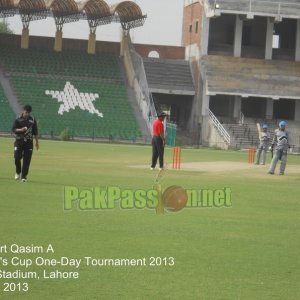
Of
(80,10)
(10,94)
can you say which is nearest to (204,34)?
(80,10)

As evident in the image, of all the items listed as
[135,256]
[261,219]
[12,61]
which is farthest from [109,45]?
[135,256]

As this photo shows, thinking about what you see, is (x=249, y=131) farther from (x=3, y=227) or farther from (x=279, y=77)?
(x=3, y=227)

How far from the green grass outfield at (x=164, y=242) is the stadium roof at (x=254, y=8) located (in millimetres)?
47441

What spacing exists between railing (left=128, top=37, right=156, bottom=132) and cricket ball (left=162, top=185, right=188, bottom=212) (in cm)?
4750

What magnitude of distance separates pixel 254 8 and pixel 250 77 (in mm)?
4903

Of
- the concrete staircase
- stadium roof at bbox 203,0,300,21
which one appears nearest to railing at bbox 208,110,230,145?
stadium roof at bbox 203,0,300,21

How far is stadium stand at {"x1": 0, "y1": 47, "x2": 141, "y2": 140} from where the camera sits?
65.8m

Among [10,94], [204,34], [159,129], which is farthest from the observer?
[204,34]

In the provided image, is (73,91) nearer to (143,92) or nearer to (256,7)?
(143,92)

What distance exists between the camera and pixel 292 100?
76.4m

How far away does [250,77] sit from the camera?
236 feet

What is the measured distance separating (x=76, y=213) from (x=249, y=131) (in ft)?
165

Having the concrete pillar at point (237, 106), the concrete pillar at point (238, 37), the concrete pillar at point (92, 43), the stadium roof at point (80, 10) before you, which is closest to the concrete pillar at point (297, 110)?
the concrete pillar at point (237, 106)

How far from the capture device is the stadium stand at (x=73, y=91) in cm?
6581
